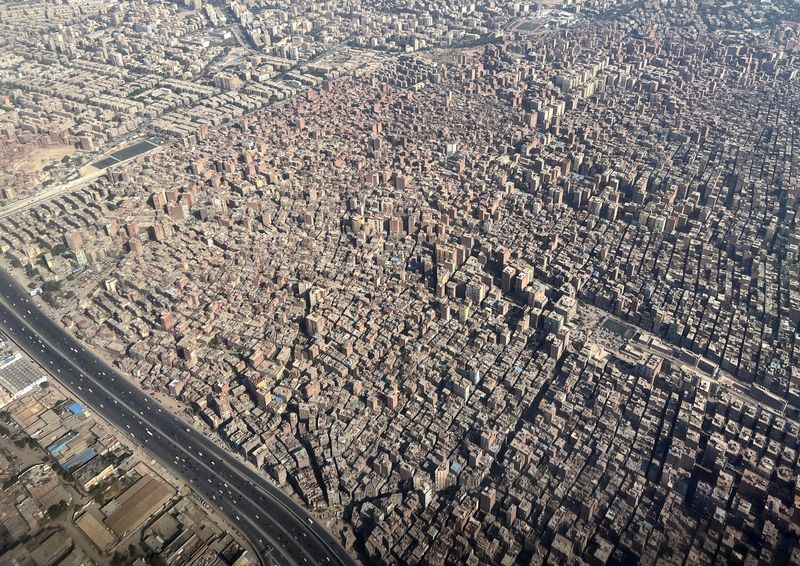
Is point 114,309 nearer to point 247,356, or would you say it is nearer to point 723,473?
point 247,356

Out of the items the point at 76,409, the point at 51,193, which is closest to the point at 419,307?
the point at 76,409

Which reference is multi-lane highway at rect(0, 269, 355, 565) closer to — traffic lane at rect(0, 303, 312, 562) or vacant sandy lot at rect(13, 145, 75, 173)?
traffic lane at rect(0, 303, 312, 562)

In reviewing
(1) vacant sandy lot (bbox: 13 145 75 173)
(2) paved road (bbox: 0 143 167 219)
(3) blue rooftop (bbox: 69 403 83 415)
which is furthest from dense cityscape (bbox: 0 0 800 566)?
(2) paved road (bbox: 0 143 167 219)

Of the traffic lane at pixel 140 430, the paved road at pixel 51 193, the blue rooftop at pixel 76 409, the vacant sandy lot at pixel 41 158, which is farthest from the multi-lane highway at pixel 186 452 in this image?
the vacant sandy lot at pixel 41 158

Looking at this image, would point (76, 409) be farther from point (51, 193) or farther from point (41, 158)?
point (41, 158)

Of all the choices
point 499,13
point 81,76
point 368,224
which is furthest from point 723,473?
point 499,13

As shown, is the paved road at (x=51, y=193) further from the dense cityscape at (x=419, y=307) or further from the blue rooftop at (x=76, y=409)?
the blue rooftop at (x=76, y=409)

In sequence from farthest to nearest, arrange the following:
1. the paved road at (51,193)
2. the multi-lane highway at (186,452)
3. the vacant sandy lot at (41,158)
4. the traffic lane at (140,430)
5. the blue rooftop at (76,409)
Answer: the vacant sandy lot at (41,158)
the paved road at (51,193)
the blue rooftop at (76,409)
the traffic lane at (140,430)
the multi-lane highway at (186,452)
